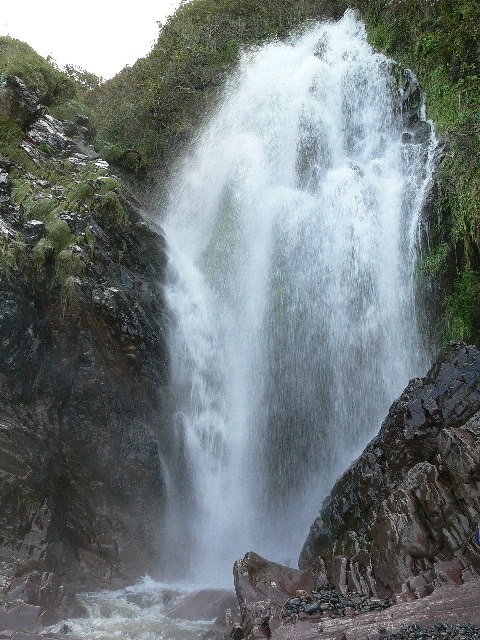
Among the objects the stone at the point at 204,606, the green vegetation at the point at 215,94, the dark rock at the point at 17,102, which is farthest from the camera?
the dark rock at the point at 17,102

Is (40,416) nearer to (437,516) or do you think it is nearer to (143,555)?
(143,555)

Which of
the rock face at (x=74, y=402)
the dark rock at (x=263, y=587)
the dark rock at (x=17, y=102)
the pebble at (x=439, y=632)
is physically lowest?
the pebble at (x=439, y=632)

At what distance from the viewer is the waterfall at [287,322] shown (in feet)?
36.0

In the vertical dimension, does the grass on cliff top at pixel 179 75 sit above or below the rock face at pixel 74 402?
above

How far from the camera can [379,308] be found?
38.4ft

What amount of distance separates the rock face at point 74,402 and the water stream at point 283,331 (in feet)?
2.23

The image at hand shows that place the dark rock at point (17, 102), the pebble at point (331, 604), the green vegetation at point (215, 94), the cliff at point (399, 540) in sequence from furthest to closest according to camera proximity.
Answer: the dark rock at point (17, 102), the green vegetation at point (215, 94), the pebble at point (331, 604), the cliff at point (399, 540)

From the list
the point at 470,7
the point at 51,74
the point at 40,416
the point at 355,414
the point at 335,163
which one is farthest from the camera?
the point at 51,74

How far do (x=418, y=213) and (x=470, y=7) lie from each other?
637cm

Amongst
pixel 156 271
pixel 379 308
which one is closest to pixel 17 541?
pixel 156 271

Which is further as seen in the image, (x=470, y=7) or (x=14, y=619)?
(x=470, y=7)

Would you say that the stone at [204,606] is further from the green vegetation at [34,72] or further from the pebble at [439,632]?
the green vegetation at [34,72]

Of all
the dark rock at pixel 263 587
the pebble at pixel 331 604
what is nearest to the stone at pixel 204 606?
the dark rock at pixel 263 587

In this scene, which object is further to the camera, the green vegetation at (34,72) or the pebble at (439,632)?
the green vegetation at (34,72)
